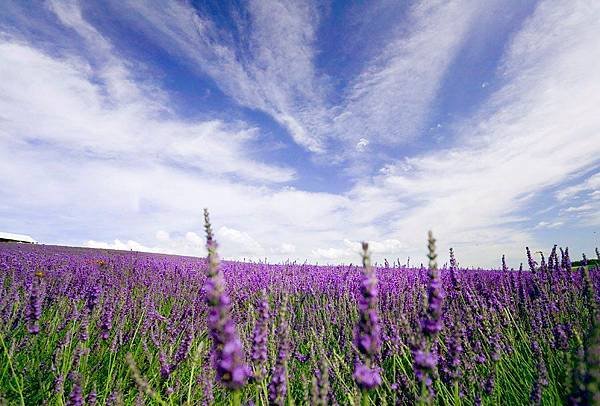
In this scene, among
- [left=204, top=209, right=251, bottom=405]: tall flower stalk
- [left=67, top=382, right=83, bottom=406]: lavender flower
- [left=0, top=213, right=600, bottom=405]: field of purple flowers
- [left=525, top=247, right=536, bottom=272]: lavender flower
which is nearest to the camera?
[left=204, top=209, right=251, bottom=405]: tall flower stalk

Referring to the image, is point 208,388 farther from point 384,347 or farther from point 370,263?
point 384,347

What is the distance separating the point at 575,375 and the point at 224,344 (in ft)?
4.27

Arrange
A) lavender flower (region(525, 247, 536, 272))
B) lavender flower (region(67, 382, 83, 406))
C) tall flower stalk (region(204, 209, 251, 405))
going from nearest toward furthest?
1. tall flower stalk (region(204, 209, 251, 405))
2. lavender flower (region(67, 382, 83, 406))
3. lavender flower (region(525, 247, 536, 272))

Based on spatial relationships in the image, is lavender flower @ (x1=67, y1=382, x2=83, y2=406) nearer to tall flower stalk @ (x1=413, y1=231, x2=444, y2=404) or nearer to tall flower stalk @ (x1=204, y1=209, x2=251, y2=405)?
tall flower stalk @ (x1=204, y1=209, x2=251, y2=405)

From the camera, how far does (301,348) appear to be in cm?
376

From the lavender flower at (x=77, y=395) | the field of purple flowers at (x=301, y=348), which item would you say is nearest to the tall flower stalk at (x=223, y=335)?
the field of purple flowers at (x=301, y=348)

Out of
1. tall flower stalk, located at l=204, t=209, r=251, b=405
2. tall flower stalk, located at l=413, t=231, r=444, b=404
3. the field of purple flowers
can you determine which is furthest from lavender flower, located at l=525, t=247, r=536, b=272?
tall flower stalk, located at l=204, t=209, r=251, b=405

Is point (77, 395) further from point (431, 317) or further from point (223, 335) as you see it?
point (431, 317)

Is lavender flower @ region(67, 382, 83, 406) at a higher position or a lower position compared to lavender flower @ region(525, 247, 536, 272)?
lower

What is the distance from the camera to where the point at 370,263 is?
1.15m

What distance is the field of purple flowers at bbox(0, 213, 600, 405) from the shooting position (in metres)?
1.25

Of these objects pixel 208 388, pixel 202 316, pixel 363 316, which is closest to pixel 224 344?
pixel 363 316

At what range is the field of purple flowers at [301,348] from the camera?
125cm

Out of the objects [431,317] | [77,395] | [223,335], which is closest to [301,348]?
[77,395]
